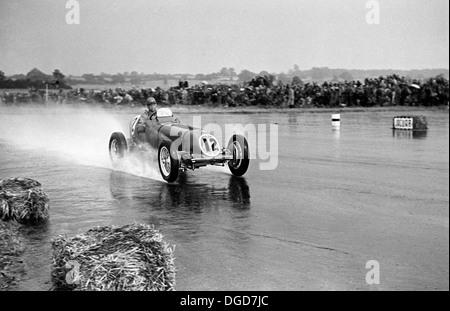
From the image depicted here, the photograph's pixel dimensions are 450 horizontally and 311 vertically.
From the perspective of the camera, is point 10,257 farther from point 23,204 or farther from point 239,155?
A: point 239,155

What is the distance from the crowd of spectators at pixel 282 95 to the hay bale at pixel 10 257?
709 inches

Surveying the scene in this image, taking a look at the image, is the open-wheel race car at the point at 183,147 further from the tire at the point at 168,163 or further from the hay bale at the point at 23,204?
the hay bale at the point at 23,204

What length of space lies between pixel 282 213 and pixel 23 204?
3.78 m

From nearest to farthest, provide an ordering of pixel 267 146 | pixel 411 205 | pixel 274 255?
pixel 274 255 < pixel 411 205 < pixel 267 146

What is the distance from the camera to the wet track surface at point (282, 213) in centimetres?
552

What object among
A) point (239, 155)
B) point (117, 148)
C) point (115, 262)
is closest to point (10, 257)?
point (115, 262)

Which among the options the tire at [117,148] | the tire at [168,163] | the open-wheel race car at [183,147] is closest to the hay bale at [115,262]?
the tire at [168,163]

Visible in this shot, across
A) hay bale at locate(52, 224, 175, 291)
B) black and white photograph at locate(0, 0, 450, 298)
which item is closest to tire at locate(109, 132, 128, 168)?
black and white photograph at locate(0, 0, 450, 298)

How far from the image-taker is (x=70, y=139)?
762 inches

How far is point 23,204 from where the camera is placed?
7.70 meters

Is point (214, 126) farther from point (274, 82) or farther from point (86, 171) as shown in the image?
point (274, 82)
